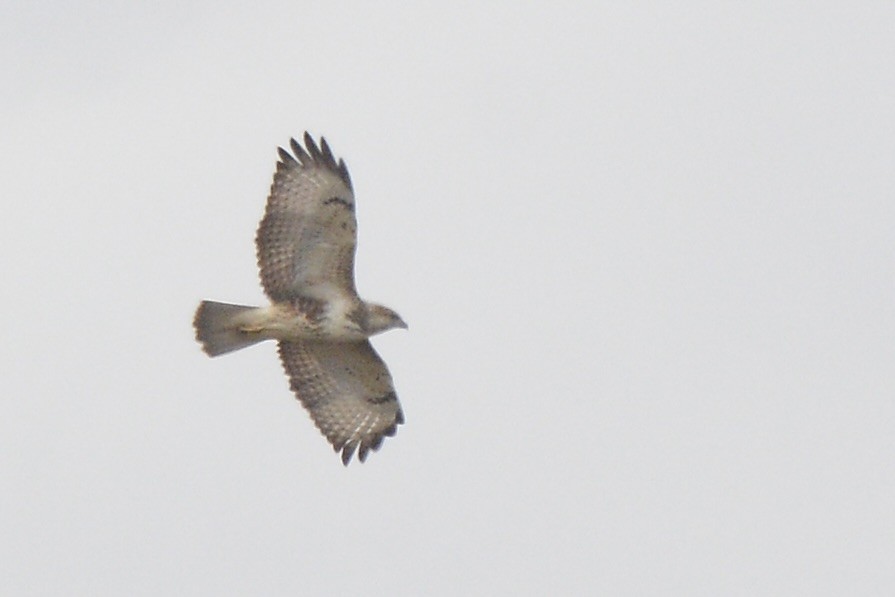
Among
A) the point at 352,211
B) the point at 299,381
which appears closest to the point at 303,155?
the point at 352,211

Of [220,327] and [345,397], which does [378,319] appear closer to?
[345,397]

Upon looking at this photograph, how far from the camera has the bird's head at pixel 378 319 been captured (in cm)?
1919

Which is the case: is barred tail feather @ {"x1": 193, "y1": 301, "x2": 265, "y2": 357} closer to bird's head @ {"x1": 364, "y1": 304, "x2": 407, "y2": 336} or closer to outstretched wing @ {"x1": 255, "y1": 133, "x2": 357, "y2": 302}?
outstretched wing @ {"x1": 255, "y1": 133, "x2": 357, "y2": 302}

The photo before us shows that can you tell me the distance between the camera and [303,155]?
18.9 m

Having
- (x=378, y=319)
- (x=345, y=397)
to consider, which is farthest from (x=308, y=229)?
(x=345, y=397)

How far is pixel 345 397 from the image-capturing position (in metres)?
20.0

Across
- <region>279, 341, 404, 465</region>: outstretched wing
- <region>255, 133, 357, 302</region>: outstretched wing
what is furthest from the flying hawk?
<region>279, 341, 404, 465</region>: outstretched wing

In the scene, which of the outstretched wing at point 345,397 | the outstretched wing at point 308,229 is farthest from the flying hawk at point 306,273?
the outstretched wing at point 345,397

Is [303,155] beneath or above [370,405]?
above

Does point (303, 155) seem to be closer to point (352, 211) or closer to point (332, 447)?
point (352, 211)

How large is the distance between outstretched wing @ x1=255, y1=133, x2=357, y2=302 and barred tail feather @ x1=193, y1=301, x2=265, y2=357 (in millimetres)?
320

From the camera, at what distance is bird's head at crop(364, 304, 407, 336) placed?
19.2 metres

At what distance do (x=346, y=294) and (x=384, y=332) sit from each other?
43cm

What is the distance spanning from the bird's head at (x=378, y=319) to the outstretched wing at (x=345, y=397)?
2.22 feet
